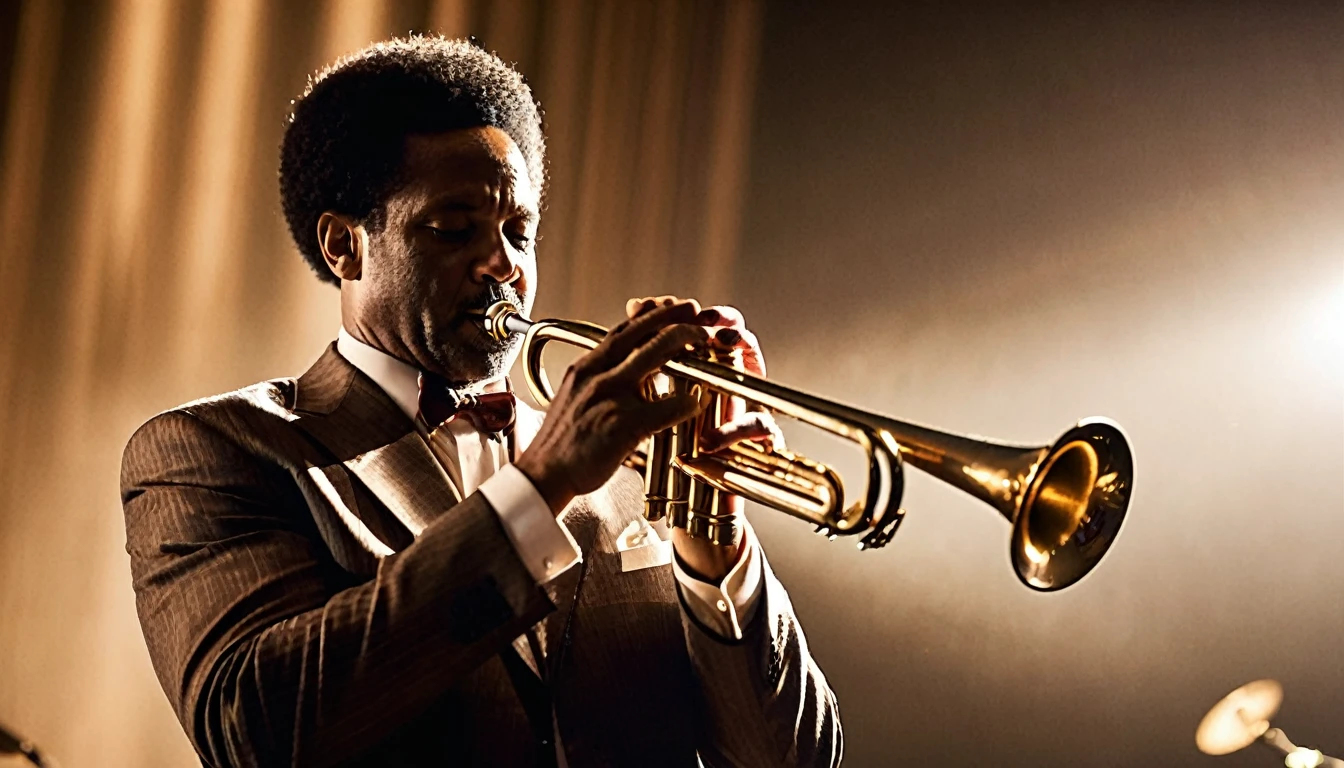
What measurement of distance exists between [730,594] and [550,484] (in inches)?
17.6

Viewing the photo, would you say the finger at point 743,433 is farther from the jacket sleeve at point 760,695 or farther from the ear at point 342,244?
the ear at point 342,244

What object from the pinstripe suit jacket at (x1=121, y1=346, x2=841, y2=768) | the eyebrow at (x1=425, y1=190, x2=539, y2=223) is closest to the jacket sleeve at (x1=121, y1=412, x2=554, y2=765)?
the pinstripe suit jacket at (x1=121, y1=346, x2=841, y2=768)

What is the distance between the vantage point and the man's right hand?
54.5 inches

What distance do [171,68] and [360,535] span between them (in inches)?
62.2

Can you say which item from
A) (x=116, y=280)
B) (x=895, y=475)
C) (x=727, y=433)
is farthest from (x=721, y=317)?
(x=116, y=280)

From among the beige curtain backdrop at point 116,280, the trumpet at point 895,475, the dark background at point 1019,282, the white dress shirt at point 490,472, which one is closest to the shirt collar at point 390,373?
the white dress shirt at point 490,472

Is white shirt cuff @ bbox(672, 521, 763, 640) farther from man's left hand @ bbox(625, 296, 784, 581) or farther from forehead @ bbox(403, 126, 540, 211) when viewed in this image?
forehead @ bbox(403, 126, 540, 211)

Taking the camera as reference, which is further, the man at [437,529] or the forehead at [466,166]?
the forehead at [466,166]

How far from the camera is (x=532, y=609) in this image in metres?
1.35

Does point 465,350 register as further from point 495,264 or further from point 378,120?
point 378,120

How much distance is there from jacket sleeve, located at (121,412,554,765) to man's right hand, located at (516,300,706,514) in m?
0.09

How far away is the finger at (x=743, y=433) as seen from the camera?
1.65 meters

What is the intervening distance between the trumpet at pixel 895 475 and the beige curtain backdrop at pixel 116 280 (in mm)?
1377

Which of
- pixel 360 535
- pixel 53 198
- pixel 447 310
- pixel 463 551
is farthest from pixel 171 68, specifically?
pixel 463 551
